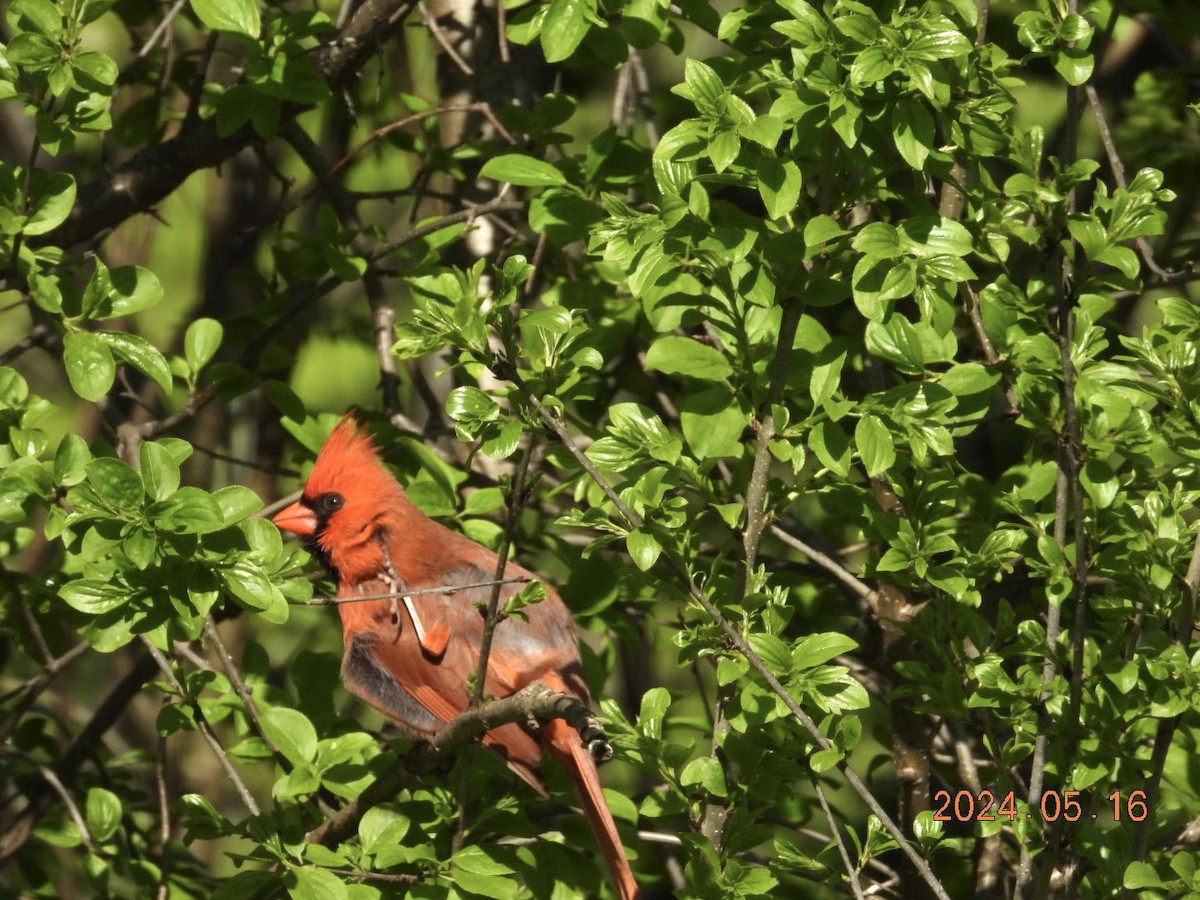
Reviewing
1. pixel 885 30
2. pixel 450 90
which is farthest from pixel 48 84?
pixel 450 90

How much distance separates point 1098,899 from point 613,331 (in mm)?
1328

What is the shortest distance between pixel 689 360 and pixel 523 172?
0.59 metres

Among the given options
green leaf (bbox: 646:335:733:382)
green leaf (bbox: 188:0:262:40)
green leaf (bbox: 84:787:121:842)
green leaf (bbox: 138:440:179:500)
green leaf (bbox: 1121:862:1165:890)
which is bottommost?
green leaf (bbox: 84:787:121:842)

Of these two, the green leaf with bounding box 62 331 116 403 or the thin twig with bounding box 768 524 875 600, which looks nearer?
the green leaf with bounding box 62 331 116 403

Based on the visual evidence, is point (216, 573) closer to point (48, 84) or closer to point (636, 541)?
point (636, 541)

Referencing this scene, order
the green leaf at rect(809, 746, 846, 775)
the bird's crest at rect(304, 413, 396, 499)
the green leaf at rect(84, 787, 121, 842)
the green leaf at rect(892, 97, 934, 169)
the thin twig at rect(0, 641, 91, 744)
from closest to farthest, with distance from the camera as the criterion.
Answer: the green leaf at rect(892, 97, 934, 169) < the green leaf at rect(809, 746, 846, 775) < the green leaf at rect(84, 787, 121, 842) < the thin twig at rect(0, 641, 91, 744) < the bird's crest at rect(304, 413, 396, 499)

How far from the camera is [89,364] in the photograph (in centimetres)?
221

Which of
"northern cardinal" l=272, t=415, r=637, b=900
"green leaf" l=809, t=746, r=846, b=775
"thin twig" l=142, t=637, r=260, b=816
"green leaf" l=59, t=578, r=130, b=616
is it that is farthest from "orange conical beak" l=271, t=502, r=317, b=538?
"green leaf" l=809, t=746, r=846, b=775

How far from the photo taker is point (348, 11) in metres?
3.29

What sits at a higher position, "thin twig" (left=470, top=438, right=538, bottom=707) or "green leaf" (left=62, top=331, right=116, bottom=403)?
"green leaf" (left=62, top=331, right=116, bottom=403)

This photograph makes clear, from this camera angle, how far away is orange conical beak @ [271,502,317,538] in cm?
332

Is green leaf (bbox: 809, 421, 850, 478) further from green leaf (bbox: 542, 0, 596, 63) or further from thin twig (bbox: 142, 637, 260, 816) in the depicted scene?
thin twig (bbox: 142, 637, 260, 816)

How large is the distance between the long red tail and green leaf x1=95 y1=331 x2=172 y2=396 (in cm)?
86

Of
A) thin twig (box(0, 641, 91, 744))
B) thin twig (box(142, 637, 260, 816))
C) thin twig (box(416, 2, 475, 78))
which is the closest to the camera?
thin twig (box(142, 637, 260, 816))
